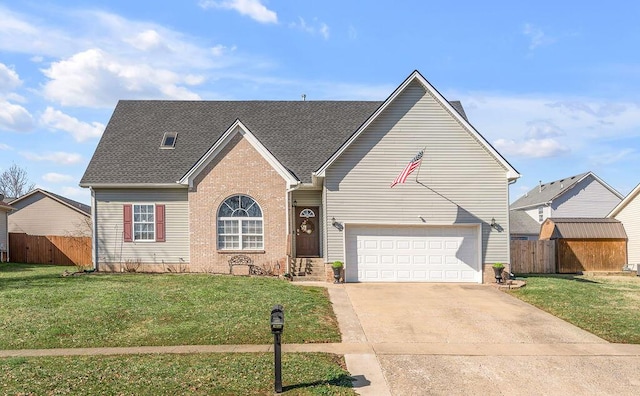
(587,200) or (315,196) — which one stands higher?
(315,196)

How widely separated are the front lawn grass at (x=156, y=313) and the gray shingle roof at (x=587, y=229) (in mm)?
14951

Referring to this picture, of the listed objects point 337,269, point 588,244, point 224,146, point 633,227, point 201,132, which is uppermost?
point 201,132

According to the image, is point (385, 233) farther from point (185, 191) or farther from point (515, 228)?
point (515, 228)

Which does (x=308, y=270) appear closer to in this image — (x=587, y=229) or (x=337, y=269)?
(x=337, y=269)

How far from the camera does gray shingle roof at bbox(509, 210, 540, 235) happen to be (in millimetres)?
41281

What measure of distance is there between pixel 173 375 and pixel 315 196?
13.1 m

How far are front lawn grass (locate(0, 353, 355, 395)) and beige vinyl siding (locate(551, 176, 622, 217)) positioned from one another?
38266mm

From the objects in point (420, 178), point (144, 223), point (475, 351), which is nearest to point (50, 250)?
point (144, 223)

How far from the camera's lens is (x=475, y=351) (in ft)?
29.7

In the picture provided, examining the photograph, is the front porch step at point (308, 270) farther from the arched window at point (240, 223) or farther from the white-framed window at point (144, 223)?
the white-framed window at point (144, 223)

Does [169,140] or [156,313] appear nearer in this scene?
[156,313]

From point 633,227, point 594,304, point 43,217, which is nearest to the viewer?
point 594,304

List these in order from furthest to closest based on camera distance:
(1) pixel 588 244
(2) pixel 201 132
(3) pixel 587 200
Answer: (3) pixel 587 200 → (1) pixel 588 244 → (2) pixel 201 132

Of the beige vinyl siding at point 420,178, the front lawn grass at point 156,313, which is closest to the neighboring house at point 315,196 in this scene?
the beige vinyl siding at point 420,178
